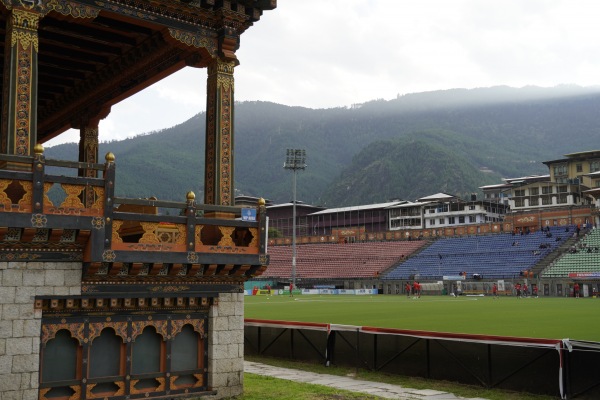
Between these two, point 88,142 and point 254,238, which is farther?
point 88,142

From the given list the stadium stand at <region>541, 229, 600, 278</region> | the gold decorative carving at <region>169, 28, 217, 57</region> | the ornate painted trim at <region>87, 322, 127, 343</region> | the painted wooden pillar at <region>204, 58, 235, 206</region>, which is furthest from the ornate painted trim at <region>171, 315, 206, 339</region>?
the stadium stand at <region>541, 229, 600, 278</region>

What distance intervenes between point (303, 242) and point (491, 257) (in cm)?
2930

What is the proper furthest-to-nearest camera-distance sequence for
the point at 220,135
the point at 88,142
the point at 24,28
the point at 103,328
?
the point at 88,142, the point at 220,135, the point at 103,328, the point at 24,28

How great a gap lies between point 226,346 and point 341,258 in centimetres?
6888

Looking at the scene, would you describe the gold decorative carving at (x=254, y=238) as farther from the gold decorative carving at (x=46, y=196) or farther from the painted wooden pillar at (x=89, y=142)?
the painted wooden pillar at (x=89, y=142)

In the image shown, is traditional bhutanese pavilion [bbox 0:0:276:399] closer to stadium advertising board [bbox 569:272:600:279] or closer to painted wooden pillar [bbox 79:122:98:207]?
painted wooden pillar [bbox 79:122:98:207]

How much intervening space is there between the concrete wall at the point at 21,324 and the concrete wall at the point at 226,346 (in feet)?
10.6

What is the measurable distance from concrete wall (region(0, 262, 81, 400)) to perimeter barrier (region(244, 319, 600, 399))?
29.8ft

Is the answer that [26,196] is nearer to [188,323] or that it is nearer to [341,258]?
[188,323]

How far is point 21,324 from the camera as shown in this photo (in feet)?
34.0

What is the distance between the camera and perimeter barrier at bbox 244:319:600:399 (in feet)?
42.5

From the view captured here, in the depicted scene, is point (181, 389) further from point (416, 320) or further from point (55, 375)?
point (416, 320)

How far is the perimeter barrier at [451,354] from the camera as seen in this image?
1297cm

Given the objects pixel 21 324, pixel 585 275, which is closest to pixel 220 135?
pixel 21 324
